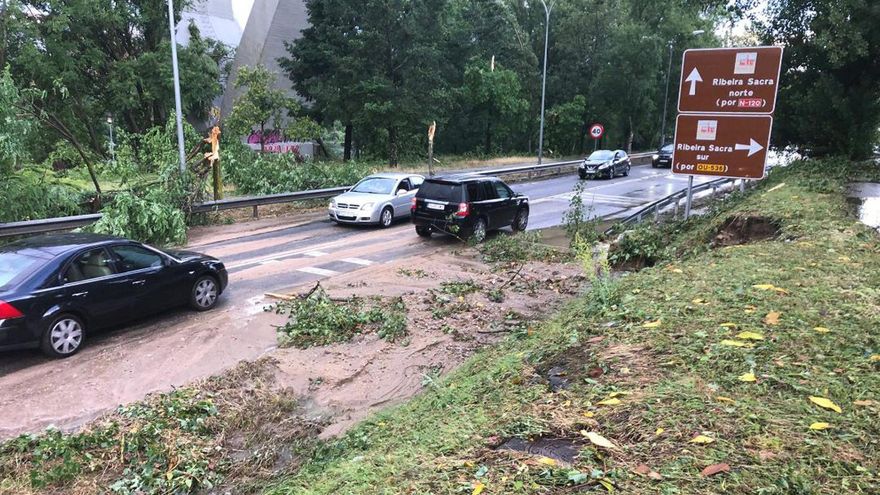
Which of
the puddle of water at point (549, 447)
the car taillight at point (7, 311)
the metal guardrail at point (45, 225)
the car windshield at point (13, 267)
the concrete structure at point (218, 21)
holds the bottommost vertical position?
the metal guardrail at point (45, 225)

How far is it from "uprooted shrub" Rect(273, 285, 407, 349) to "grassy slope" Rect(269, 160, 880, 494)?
2102 mm

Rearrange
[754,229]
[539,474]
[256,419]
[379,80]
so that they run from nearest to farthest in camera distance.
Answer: [539,474] → [256,419] → [754,229] → [379,80]

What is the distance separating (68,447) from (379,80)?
31628 mm

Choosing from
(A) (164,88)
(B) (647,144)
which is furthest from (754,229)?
(B) (647,144)

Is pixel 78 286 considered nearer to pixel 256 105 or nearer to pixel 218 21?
pixel 256 105

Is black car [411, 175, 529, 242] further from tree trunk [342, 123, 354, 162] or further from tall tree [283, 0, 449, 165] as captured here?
tree trunk [342, 123, 354, 162]

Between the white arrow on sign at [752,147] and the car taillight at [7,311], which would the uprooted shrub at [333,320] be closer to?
the car taillight at [7,311]

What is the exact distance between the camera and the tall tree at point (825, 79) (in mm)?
18812

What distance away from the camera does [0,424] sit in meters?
5.75

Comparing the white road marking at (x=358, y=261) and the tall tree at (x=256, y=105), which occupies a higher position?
the tall tree at (x=256, y=105)

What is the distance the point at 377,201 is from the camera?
1733cm

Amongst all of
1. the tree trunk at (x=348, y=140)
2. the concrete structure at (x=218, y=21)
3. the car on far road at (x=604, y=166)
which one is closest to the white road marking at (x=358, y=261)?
the car on far road at (x=604, y=166)

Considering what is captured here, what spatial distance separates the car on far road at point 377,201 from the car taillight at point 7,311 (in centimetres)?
1077

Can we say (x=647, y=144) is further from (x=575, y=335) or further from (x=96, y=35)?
(x=575, y=335)
